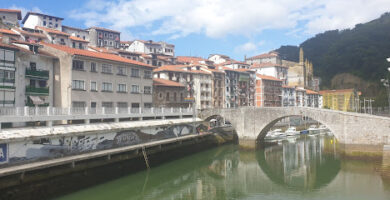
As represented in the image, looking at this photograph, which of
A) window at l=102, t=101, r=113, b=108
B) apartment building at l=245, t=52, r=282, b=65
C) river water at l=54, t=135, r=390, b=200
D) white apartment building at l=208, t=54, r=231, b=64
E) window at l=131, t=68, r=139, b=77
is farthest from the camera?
apartment building at l=245, t=52, r=282, b=65

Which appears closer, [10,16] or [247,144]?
[247,144]

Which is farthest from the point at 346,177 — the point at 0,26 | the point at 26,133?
the point at 0,26

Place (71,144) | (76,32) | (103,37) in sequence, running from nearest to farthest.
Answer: (71,144), (76,32), (103,37)

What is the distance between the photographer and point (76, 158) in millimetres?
24141

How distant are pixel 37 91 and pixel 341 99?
356 ft

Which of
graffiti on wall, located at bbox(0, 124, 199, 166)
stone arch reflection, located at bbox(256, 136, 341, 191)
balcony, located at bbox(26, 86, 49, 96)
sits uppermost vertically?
balcony, located at bbox(26, 86, 49, 96)

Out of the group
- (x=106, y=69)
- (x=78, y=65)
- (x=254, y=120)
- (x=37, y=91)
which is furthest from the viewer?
(x=254, y=120)

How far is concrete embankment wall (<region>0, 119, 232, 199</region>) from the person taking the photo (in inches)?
816

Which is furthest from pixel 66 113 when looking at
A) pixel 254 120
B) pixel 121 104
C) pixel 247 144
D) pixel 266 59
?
pixel 266 59

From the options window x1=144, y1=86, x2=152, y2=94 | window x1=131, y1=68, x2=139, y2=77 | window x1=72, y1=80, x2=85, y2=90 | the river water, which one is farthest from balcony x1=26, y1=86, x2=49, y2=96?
the river water

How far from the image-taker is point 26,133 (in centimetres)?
2409

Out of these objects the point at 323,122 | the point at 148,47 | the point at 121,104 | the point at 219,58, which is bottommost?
the point at 323,122

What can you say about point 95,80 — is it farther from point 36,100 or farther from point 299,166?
point 299,166

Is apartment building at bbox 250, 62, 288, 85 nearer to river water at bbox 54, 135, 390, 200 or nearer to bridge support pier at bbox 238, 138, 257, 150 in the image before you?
bridge support pier at bbox 238, 138, 257, 150
